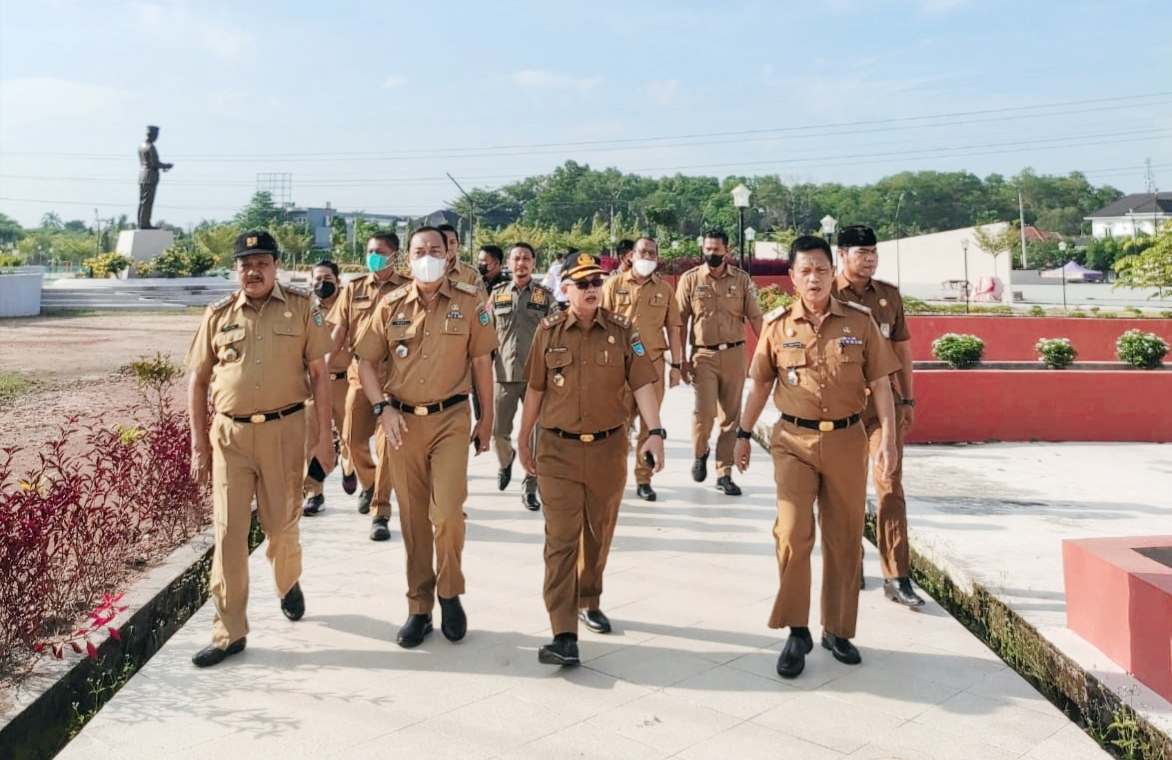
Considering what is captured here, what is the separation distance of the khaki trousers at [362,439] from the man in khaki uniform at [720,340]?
7.93ft

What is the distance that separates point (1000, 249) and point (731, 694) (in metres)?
43.5

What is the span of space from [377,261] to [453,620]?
8.54ft

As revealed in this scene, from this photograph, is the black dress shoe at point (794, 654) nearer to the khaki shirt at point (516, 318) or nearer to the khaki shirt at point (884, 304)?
the khaki shirt at point (884, 304)

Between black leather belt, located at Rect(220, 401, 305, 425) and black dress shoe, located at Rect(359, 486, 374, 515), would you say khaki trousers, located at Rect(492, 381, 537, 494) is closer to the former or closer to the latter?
black dress shoe, located at Rect(359, 486, 374, 515)

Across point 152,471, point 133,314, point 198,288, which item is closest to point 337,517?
point 152,471

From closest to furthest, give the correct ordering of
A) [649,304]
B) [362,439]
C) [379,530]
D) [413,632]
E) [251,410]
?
1. [251,410]
2. [413,632]
3. [379,530]
4. [362,439]
5. [649,304]

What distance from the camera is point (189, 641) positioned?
161 inches

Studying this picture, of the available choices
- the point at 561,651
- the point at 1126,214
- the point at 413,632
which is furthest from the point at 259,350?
the point at 1126,214

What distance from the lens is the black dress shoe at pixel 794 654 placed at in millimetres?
3684

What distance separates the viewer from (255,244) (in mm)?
4020

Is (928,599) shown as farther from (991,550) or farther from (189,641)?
(189,641)

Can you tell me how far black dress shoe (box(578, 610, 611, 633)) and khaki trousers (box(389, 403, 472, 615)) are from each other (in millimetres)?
585

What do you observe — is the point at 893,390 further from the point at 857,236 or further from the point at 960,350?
the point at 960,350

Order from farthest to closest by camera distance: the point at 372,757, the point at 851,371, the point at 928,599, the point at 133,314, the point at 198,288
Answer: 1. the point at 198,288
2. the point at 133,314
3. the point at 928,599
4. the point at 851,371
5. the point at 372,757
